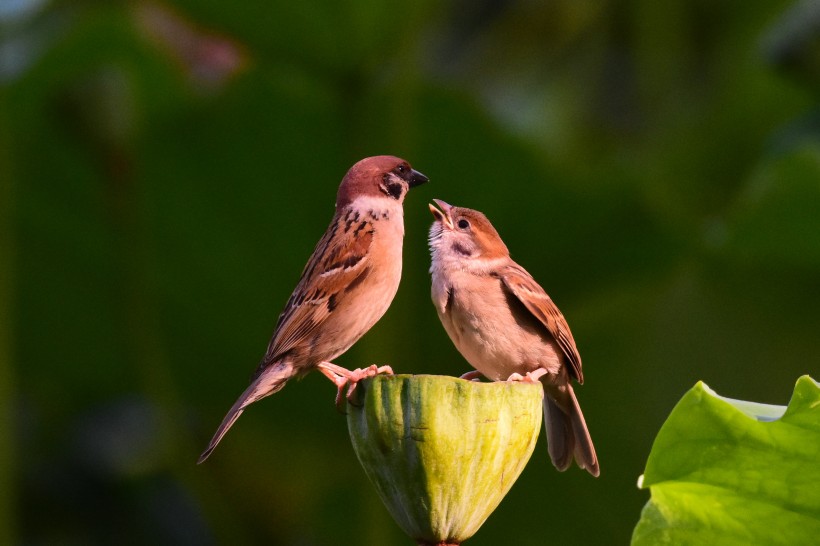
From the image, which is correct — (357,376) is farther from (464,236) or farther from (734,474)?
(464,236)

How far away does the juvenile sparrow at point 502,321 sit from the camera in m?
1.60

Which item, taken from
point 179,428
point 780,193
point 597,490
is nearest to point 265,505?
point 179,428


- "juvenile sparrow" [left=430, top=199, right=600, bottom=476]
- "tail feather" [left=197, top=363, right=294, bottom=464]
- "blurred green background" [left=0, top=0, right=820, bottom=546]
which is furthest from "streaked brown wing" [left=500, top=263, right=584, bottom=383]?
"blurred green background" [left=0, top=0, right=820, bottom=546]

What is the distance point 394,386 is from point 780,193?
1.72 meters

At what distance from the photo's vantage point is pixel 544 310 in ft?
5.36

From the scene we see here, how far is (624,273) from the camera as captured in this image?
112 inches

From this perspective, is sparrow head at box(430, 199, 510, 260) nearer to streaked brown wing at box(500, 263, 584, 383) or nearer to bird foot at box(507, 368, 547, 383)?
streaked brown wing at box(500, 263, 584, 383)

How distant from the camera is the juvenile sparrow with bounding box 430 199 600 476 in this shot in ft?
5.25

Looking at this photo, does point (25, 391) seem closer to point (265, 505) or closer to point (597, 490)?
point (265, 505)

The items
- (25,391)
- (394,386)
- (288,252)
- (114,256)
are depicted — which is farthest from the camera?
(25,391)

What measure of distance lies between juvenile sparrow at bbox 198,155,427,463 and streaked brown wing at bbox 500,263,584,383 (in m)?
0.22

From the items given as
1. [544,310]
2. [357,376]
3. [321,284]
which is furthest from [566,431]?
[357,376]

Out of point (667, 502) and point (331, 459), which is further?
point (331, 459)

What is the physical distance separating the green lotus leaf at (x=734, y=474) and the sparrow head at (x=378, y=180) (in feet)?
1.64
